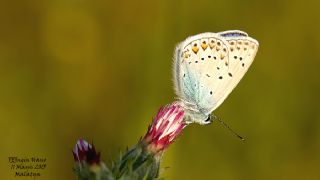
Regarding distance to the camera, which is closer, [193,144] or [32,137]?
[32,137]

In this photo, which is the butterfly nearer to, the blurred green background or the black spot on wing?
the black spot on wing

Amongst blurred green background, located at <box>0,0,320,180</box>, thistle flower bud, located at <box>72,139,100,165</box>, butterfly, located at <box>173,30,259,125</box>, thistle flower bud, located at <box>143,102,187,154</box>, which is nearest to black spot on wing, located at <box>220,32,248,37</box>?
butterfly, located at <box>173,30,259,125</box>

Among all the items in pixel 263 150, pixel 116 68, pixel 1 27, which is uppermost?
pixel 1 27

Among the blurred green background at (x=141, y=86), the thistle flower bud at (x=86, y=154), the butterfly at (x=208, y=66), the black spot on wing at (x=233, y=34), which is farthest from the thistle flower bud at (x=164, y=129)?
the blurred green background at (x=141, y=86)

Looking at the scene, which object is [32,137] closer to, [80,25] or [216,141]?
[80,25]

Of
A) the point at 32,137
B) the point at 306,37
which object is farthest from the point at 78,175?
the point at 306,37

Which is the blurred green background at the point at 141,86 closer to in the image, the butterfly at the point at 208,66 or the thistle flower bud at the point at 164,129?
the butterfly at the point at 208,66

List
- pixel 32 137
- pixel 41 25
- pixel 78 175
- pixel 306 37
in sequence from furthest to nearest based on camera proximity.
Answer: pixel 306 37, pixel 41 25, pixel 32 137, pixel 78 175
